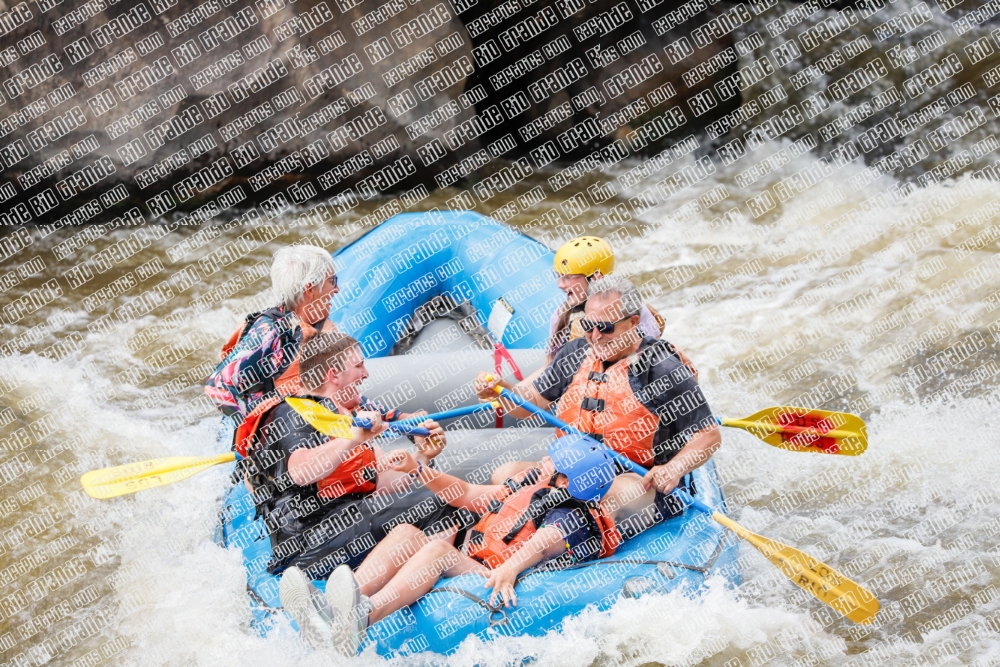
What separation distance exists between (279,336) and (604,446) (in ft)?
3.52

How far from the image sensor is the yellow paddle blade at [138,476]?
351 centimetres

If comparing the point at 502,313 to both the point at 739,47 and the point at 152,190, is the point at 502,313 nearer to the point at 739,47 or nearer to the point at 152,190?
the point at 152,190

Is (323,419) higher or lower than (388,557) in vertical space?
higher

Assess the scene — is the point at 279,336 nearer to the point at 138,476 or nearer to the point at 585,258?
the point at 138,476

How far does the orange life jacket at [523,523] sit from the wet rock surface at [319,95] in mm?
4862

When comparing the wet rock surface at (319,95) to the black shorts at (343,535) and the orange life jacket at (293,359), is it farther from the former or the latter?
the black shorts at (343,535)

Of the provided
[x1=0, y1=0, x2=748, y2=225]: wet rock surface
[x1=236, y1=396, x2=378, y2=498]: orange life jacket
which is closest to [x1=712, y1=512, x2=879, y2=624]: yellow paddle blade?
[x1=236, y1=396, x2=378, y2=498]: orange life jacket

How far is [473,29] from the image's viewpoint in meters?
7.70

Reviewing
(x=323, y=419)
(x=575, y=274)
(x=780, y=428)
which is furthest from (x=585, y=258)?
(x=323, y=419)

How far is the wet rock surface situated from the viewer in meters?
7.05

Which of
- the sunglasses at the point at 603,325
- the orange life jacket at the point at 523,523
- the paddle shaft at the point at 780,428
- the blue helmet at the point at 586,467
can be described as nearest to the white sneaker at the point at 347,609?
the orange life jacket at the point at 523,523

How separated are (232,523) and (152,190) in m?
4.69

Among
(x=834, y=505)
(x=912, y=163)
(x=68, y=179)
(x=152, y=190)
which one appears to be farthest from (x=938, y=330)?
(x=68, y=179)

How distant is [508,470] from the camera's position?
11.2ft
